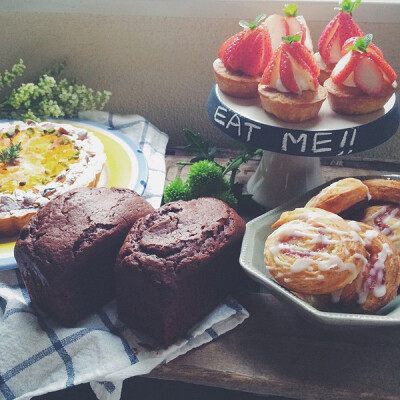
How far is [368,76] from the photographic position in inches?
41.7

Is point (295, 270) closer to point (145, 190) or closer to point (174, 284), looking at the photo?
point (174, 284)

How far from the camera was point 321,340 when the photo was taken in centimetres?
95

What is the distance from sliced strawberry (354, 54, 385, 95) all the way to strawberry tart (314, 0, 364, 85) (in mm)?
124

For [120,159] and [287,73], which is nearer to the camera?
[287,73]

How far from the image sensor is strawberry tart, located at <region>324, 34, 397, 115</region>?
1.05 m

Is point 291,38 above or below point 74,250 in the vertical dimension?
→ above

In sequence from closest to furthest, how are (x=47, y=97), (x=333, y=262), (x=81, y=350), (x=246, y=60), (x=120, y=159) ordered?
(x=333, y=262) < (x=81, y=350) < (x=246, y=60) < (x=120, y=159) < (x=47, y=97)

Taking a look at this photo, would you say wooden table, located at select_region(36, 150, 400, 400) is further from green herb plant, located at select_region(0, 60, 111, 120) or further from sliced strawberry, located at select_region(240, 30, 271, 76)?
green herb plant, located at select_region(0, 60, 111, 120)

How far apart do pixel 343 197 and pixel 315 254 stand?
18 centimetres

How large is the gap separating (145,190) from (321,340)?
59cm

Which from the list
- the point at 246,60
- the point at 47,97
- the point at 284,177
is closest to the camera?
the point at 246,60

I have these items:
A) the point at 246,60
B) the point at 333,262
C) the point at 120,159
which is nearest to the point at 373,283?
the point at 333,262

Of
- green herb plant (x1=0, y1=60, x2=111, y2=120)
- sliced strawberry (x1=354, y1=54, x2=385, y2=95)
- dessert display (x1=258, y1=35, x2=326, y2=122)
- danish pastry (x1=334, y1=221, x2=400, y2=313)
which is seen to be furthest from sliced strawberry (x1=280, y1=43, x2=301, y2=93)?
green herb plant (x1=0, y1=60, x2=111, y2=120)

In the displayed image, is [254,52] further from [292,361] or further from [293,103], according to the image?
[292,361]
